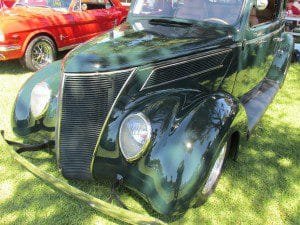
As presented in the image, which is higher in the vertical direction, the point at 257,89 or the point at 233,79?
the point at 233,79

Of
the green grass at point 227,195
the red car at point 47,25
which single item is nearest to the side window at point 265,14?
the green grass at point 227,195

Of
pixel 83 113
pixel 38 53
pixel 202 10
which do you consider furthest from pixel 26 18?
pixel 83 113

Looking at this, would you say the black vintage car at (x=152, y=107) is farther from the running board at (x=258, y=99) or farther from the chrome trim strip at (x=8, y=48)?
the chrome trim strip at (x=8, y=48)

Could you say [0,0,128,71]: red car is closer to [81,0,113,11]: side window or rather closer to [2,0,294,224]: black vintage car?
[81,0,113,11]: side window

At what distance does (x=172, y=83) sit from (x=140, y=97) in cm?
40

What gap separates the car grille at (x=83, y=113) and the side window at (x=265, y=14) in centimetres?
190

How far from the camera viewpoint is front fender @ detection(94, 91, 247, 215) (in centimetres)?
246

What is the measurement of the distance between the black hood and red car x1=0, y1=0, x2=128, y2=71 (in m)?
3.27

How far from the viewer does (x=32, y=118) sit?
131 inches

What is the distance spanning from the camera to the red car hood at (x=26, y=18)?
6418 mm

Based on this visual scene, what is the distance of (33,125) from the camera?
3.33 metres

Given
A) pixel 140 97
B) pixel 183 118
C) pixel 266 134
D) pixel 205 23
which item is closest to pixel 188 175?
pixel 183 118

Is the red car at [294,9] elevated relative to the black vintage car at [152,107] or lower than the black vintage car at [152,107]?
lower

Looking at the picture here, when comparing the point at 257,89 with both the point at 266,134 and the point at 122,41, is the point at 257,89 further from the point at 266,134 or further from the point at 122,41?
the point at 122,41
